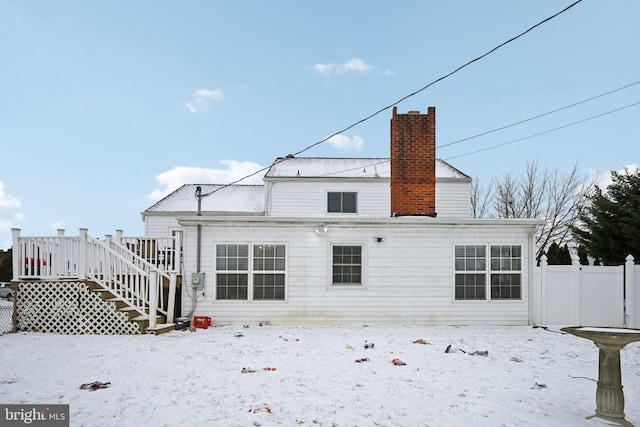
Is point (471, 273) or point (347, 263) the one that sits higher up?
point (347, 263)

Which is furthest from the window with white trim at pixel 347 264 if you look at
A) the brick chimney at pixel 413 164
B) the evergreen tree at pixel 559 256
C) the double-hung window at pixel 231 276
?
the evergreen tree at pixel 559 256

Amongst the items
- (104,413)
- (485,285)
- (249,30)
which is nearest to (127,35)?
(249,30)

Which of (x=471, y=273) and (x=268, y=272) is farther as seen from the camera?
(x=471, y=273)

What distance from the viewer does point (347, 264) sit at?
37.3 feet

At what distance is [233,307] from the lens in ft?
36.5

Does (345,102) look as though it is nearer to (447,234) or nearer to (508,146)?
(447,234)

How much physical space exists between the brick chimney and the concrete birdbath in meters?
7.21

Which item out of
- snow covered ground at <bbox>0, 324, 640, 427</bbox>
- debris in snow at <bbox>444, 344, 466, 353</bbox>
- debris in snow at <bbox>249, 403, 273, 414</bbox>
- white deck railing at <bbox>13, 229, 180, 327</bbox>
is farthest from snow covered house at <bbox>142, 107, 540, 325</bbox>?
debris in snow at <bbox>249, 403, 273, 414</bbox>

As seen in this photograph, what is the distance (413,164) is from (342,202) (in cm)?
778

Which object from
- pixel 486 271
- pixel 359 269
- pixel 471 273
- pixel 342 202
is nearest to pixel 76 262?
pixel 359 269

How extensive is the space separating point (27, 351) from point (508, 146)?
2219cm

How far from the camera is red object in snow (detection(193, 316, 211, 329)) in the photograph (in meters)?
10.7

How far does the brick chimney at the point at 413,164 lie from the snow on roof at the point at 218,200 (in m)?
10.0

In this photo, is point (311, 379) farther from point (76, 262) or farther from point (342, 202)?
point (342, 202)
